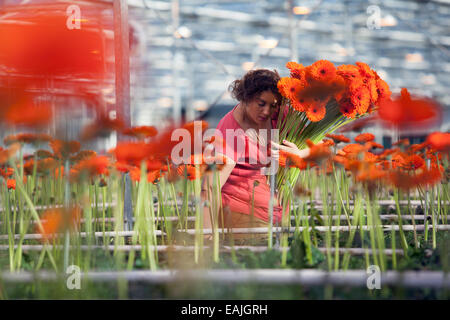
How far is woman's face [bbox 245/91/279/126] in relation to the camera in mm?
998

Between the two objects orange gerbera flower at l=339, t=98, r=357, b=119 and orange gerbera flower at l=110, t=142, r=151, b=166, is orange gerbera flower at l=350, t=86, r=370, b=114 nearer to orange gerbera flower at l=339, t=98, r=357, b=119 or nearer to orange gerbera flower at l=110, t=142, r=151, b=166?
orange gerbera flower at l=339, t=98, r=357, b=119

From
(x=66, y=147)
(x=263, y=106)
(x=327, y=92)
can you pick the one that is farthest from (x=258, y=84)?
(x=66, y=147)

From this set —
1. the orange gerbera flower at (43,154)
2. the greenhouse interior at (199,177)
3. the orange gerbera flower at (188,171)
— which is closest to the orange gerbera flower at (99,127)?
the greenhouse interior at (199,177)

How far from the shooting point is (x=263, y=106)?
1.01 meters

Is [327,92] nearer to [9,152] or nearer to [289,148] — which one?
[289,148]

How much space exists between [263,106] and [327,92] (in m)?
0.41

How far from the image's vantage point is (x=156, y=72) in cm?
714

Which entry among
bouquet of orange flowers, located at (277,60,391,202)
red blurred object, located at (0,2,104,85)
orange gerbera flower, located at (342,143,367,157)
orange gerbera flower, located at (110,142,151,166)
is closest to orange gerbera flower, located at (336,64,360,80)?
bouquet of orange flowers, located at (277,60,391,202)

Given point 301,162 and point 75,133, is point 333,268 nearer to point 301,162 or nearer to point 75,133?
point 301,162

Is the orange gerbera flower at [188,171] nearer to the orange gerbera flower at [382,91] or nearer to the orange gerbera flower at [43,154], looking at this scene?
the orange gerbera flower at [43,154]
